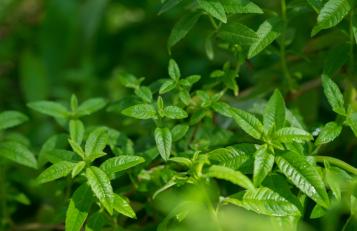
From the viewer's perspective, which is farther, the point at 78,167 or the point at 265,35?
the point at 265,35

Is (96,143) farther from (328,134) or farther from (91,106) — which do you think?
(328,134)

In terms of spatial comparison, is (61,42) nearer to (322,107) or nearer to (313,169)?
(322,107)

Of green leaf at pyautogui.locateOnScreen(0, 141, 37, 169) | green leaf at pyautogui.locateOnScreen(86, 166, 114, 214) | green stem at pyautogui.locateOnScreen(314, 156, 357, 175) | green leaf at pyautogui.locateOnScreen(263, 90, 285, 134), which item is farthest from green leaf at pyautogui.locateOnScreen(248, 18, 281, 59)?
green leaf at pyautogui.locateOnScreen(0, 141, 37, 169)

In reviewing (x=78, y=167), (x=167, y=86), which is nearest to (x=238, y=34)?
(x=167, y=86)

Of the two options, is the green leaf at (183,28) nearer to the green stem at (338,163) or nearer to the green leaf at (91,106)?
the green leaf at (91,106)

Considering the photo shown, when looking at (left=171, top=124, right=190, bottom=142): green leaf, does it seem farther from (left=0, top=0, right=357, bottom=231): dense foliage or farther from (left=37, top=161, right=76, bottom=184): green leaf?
(left=37, top=161, right=76, bottom=184): green leaf

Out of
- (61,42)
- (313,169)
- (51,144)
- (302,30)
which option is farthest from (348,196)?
(61,42)
